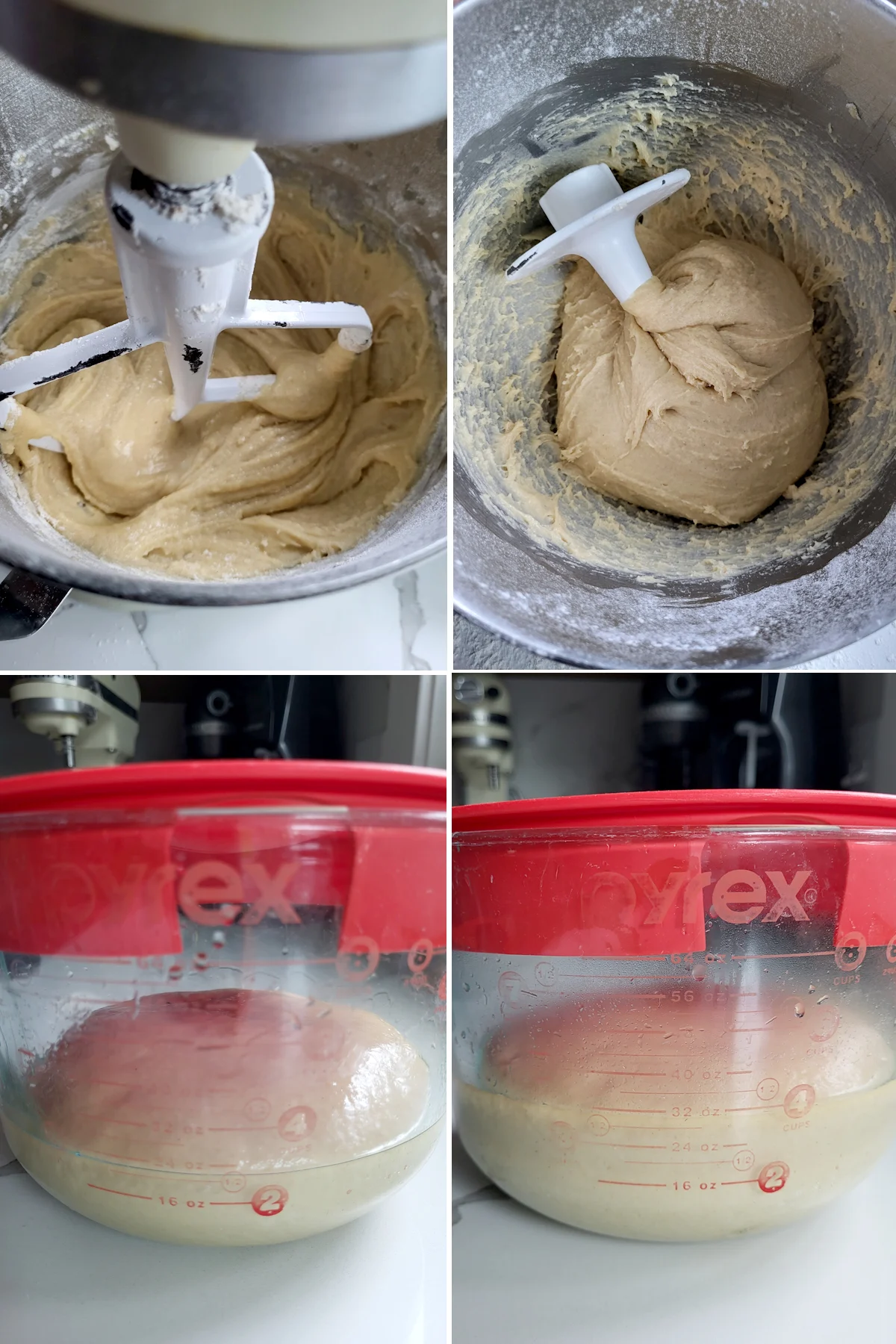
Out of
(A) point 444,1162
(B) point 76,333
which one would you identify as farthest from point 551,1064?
(B) point 76,333

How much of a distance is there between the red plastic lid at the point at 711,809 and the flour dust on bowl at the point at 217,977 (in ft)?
0.21

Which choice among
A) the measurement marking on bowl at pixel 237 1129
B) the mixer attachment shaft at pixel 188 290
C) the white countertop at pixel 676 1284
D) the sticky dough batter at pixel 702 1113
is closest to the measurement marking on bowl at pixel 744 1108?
the sticky dough batter at pixel 702 1113

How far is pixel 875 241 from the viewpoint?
600 mm

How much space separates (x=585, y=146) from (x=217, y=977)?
1.97 ft

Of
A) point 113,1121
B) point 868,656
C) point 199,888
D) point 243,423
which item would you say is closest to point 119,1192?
point 113,1121

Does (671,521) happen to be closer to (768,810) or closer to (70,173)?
(768,810)

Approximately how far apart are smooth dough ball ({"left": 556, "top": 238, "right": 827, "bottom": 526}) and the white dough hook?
27 millimetres

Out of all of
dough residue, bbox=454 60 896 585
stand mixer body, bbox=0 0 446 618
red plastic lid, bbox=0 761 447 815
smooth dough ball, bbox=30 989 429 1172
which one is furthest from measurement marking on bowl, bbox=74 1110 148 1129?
dough residue, bbox=454 60 896 585

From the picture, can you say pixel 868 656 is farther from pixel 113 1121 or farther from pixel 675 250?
pixel 113 1121

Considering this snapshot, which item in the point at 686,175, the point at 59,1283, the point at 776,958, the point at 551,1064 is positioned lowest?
the point at 59,1283

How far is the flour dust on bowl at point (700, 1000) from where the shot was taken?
1.39 ft

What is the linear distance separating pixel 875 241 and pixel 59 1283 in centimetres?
81

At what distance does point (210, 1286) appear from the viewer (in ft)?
1.42

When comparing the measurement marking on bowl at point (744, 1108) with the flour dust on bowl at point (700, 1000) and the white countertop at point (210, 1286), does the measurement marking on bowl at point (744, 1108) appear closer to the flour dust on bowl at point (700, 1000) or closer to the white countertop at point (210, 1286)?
the flour dust on bowl at point (700, 1000)
